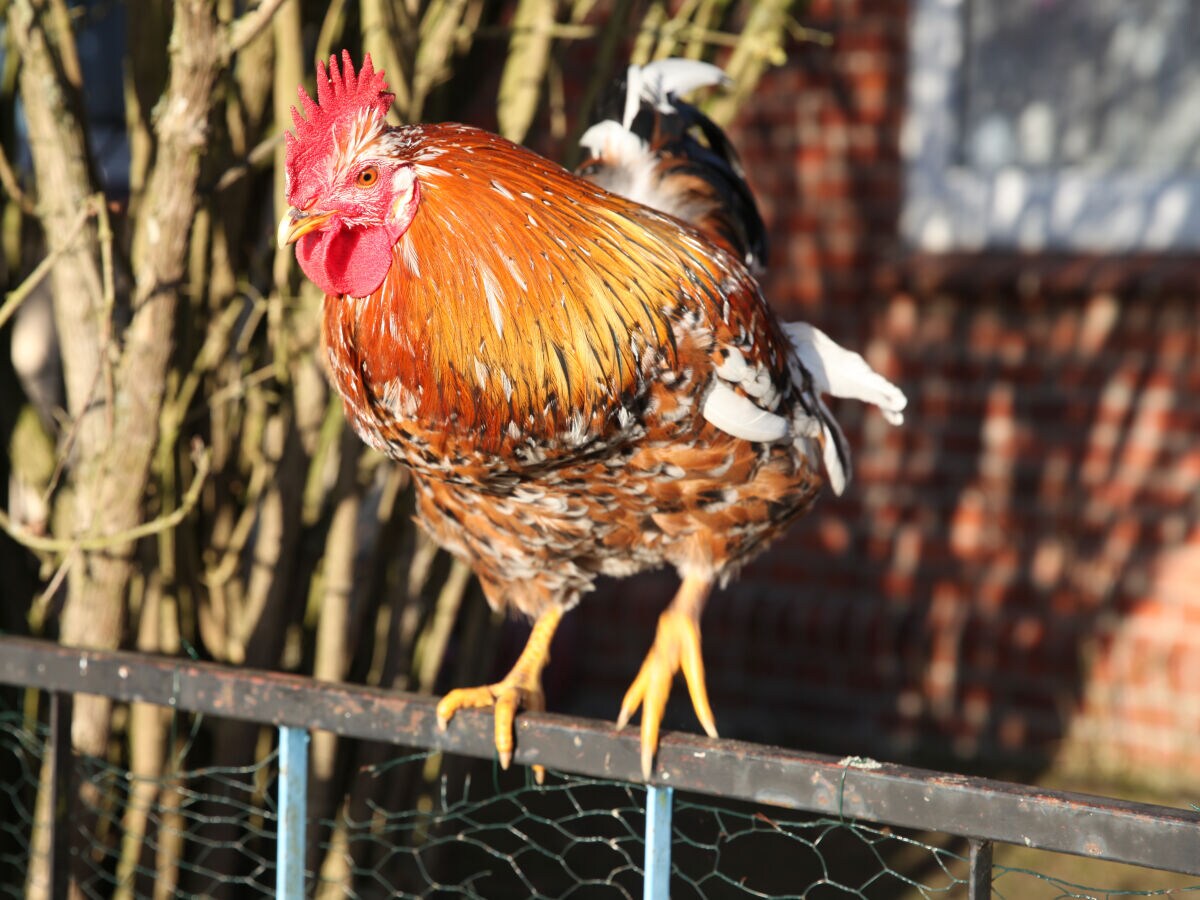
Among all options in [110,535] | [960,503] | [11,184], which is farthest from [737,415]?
[960,503]

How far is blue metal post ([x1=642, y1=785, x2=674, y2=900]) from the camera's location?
169cm

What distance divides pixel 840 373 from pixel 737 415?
19.0 inches

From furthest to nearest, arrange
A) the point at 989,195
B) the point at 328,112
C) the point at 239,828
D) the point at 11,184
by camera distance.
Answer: the point at 989,195 → the point at 239,828 → the point at 11,184 → the point at 328,112

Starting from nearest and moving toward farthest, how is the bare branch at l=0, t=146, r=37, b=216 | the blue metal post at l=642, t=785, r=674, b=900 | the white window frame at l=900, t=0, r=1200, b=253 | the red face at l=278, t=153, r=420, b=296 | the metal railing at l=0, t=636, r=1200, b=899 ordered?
the metal railing at l=0, t=636, r=1200, b=899, the blue metal post at l=642, t=785, r=674, b=900, the red face at l=278, t=153, r=420, b=296, the bare branch at l=0, t=146, r=37, b=216, the white window frame at l=900, t=0, r=1200, b=253

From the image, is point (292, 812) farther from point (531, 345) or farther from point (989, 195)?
point (989, 195)

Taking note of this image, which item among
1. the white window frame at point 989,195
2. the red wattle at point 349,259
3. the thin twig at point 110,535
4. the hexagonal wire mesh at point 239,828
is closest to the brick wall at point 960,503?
the white window frame at point 989,195

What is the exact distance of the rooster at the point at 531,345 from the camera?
6.01 feet

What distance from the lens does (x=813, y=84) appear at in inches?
190

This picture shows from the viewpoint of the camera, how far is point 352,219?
180 centimetres

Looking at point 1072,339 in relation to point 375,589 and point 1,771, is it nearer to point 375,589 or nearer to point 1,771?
point 375,589

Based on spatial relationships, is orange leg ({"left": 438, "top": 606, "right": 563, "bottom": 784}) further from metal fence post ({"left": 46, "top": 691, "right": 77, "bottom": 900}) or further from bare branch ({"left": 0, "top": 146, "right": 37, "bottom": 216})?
bare branch ({"left": 0, "top": 146, "right": 37, "bottom": 216})

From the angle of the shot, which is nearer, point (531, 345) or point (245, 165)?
point (531, 345)

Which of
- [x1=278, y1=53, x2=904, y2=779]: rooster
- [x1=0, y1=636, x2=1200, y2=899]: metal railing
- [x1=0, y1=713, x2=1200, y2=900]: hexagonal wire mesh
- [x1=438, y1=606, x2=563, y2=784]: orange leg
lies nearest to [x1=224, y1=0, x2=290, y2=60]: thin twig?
[x1=278, y1=53, x2=904, y2=779]: rooster

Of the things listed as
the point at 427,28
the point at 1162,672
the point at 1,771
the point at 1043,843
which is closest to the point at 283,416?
the point at 427,28
